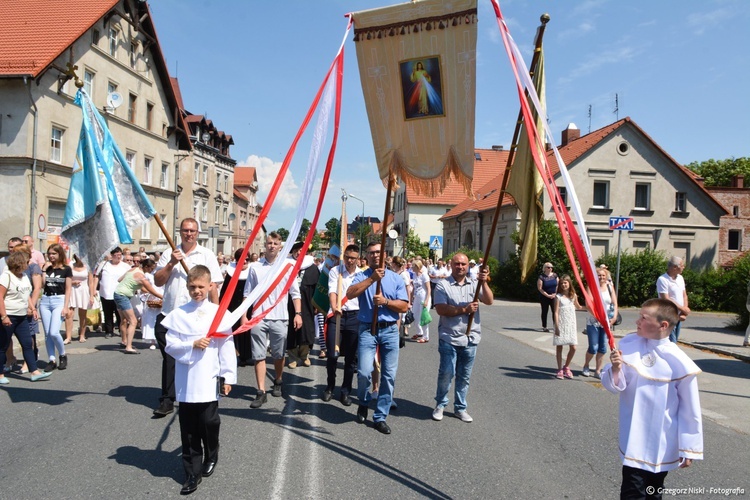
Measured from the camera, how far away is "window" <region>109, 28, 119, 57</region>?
91.3ft

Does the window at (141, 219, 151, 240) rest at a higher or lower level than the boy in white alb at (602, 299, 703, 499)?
higher

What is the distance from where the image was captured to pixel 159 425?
589cm

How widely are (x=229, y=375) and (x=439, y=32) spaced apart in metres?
3.64

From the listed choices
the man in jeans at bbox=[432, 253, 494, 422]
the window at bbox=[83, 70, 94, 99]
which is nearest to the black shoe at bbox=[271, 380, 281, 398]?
the man in jeans at bbox=[432, 253, 494, 422]

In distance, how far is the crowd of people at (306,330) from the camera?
3449 millimetres

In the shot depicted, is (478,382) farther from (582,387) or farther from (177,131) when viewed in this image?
(177,131)

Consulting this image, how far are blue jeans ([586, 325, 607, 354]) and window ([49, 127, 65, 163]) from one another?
23.1 m

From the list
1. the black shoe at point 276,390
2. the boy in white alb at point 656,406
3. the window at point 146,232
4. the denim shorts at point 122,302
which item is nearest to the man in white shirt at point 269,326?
the black shoe at point 276,390

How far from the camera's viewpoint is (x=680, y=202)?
3309 cm

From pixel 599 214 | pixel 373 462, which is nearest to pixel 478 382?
pixel 373 462

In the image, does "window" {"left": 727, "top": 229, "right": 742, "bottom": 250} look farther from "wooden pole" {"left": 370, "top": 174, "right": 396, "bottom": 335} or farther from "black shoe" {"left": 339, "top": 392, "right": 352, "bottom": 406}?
"wooden pole" {"left": 370, "top": 174, "right": 396, "bottom": 335}

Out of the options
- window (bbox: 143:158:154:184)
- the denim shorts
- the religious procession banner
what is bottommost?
the denim shorts

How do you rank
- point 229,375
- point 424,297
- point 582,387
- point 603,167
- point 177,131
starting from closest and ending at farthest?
point 229,375, point 582,387, point 424,297, point 603,167, point 177,131

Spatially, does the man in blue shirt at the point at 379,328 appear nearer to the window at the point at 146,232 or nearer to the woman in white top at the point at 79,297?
the woman in white top at the point at 79,297
